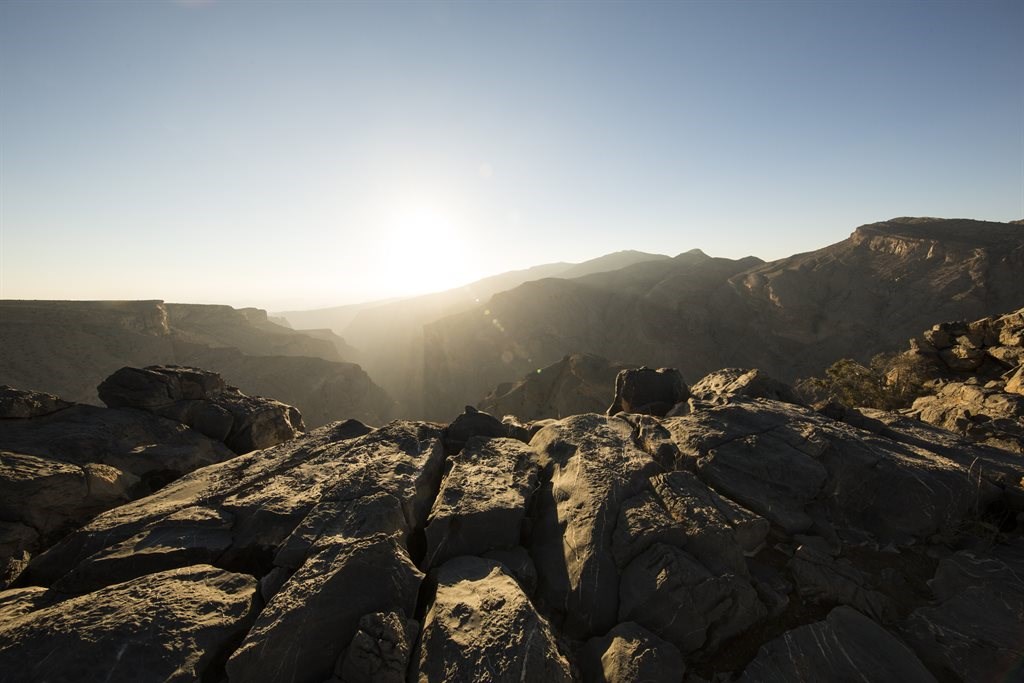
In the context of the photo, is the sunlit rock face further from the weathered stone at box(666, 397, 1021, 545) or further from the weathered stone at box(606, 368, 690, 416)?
the weathered stone at box(666, 397, 1021, 545)

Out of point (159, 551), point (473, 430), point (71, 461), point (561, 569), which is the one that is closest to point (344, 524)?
point (159, 551)

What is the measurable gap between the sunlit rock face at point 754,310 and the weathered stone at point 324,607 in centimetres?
4936

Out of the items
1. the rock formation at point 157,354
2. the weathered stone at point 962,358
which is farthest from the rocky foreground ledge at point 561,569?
the rock formation at point 157,354

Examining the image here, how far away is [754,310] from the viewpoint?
169 ft

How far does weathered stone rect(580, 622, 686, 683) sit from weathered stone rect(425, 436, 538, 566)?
198 centimetres

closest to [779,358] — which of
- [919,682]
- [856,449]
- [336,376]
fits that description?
[856,449]

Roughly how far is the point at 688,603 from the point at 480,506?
3331 mm

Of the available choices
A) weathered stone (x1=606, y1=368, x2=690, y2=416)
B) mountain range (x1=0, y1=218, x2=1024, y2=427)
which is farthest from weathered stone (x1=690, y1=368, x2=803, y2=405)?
mountain range (x1=0, y1=218, x2=1024, y2=427)

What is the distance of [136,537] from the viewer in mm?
6090

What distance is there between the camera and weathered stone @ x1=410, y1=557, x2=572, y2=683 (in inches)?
171

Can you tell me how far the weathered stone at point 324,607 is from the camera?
14.4 ft

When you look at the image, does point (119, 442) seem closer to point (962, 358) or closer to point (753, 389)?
point (753, 389)

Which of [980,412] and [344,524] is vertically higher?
[344,524]

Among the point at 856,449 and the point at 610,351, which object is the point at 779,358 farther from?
the point at 856,449
